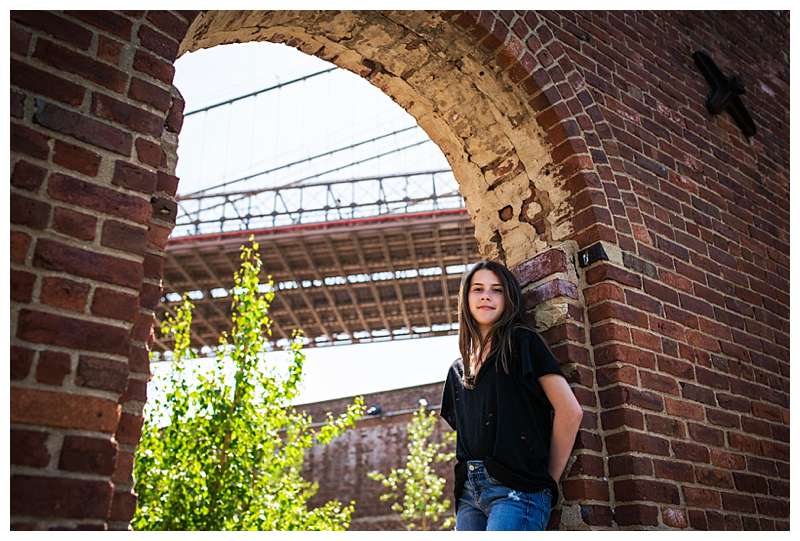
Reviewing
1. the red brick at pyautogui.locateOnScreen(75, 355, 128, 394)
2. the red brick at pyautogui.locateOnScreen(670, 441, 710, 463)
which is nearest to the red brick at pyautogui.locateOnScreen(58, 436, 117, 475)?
the red brick at pyautogui.locateOnScreen(75, 355, 128, 394)

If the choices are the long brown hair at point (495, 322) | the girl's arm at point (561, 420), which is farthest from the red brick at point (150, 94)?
the girl's arm at point (561, 420)

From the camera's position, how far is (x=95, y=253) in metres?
1.42

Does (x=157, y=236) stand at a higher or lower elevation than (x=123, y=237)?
higher

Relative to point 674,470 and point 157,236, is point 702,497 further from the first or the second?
point 157,236

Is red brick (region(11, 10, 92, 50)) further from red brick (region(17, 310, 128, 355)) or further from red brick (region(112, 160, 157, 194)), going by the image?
red brick (region(17, 310, 128, 355))

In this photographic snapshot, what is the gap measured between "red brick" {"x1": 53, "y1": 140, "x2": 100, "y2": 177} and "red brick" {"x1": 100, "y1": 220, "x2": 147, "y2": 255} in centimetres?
13

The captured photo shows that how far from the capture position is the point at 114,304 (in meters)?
1.41

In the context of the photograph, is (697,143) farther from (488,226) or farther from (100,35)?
(100,35)

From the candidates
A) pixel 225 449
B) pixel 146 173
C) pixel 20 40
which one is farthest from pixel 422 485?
pixel 20 40

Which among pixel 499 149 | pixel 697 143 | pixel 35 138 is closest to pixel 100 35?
pixel 35 138

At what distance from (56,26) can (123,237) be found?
560mm

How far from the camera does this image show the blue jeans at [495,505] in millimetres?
1791

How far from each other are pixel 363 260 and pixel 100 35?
40.7ft

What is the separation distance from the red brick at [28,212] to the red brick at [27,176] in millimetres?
26
